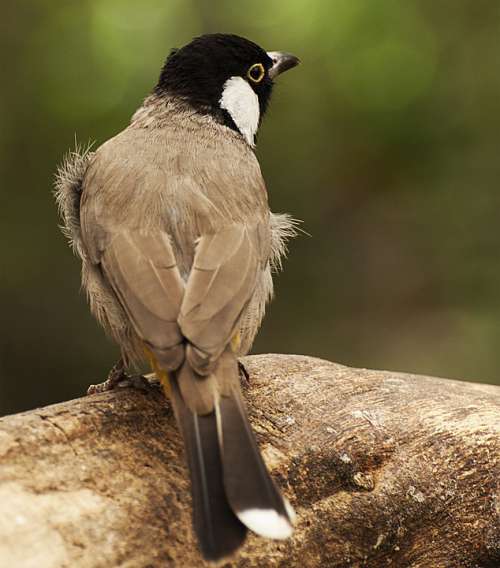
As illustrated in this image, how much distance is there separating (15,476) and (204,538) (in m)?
0.83

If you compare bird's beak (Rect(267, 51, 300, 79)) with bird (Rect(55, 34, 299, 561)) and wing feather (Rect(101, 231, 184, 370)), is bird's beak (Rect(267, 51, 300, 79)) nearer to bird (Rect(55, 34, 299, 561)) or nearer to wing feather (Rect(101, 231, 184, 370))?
bird (Rect(55, 34, 299, 561))

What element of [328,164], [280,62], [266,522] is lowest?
[266,522]

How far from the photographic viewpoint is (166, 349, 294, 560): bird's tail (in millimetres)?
3416

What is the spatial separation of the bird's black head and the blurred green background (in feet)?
7.14

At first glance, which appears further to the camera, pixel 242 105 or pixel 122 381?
pixel 242 105

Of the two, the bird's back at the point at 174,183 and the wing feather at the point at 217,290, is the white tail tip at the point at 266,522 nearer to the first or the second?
the wing feather at the point at 217,290

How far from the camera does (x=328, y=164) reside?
9469 millimetres

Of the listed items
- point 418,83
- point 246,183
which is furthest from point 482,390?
point 418,83

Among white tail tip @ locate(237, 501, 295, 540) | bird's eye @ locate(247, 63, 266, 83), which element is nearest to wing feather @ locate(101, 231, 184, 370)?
white tail tip @ locate(237, 501, 295, 540)

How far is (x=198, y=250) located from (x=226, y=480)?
3.99 ft

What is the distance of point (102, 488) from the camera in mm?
3852

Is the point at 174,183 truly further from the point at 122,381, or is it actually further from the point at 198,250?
the point at 122,381

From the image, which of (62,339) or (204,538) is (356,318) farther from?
(204,538)

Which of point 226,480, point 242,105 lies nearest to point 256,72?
point 242,105
